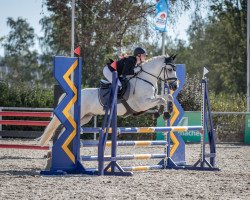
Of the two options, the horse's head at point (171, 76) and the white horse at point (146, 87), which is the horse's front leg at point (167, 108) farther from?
the horse's head at point (171, 76)

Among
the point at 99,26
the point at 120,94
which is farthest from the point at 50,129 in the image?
the point at 99,26

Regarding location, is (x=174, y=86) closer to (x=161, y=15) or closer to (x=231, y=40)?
(x=161, y=15)

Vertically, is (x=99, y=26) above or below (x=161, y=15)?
above

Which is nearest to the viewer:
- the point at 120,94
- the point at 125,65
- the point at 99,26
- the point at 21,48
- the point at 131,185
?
the point at 131,185

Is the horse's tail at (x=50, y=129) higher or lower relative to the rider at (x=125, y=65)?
lower

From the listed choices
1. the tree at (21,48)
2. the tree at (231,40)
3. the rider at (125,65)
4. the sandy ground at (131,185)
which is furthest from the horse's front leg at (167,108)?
the tree at (21,48)

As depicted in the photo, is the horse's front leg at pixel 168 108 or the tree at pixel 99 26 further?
the tree at pixel 99 26

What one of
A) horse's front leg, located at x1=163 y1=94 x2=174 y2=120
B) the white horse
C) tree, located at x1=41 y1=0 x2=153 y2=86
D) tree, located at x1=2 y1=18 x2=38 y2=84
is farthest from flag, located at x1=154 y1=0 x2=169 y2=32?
tree, located at x1=2 y1=18 x2=38 y2=84

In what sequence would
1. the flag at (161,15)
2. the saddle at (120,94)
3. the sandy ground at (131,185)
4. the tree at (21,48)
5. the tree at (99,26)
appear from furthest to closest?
the tree at (21,48), the tree at (99,26), the flag at (161,15), the saddle at (120,94), the sandy ground at (131,185)

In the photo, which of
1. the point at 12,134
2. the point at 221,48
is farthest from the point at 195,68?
the point at 12,134

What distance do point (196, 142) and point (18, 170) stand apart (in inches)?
400

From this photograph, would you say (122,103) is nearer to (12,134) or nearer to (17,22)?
(12,134)

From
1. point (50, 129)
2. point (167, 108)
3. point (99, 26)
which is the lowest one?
point (50, 129)

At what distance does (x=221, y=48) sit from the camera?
42.6m
